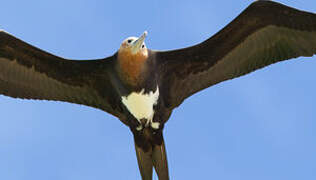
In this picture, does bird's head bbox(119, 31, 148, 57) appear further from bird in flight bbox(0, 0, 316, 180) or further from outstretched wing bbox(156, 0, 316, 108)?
outstretched wing bbox(156, 0, 316, 108)

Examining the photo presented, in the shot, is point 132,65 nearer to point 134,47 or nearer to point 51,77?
point 134,47

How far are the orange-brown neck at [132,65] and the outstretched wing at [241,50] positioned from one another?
374 mm

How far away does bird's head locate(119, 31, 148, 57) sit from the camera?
37.7 ft

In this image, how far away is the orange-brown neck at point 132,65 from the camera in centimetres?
1158

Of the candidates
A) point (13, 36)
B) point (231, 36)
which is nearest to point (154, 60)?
point (231, 36)

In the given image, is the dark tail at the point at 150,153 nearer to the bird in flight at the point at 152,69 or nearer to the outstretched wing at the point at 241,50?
the bird in flight at the point at 152,69

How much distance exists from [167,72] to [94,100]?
1.08 metres

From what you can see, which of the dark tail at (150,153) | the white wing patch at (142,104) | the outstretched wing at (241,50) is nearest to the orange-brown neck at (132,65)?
the white wing patch at (142,104)

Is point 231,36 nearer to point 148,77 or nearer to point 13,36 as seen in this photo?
point 148,77

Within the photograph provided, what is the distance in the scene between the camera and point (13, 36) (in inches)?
470

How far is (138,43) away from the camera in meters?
11.5

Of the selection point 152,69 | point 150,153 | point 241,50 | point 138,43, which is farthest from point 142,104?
point 241,50

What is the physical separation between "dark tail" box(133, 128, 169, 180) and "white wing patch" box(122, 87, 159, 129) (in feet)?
0.48

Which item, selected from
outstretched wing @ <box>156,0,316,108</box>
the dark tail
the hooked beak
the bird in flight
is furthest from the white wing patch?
the hooked beak
